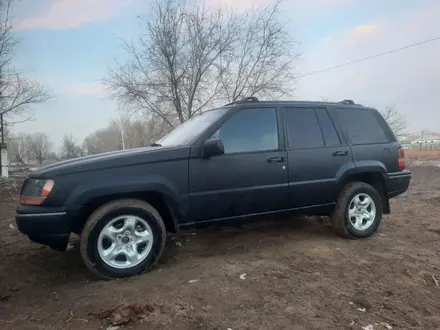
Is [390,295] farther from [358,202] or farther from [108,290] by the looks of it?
[108,290]

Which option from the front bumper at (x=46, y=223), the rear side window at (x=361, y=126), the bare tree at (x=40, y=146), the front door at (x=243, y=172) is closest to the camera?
the front bumper at (x=46, y=223)

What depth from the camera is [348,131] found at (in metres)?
5.18

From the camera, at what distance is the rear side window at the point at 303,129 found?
4.75 meters

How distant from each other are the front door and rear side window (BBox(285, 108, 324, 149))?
201 millimetres

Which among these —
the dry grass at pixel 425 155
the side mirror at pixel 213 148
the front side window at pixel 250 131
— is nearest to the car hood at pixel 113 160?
the side mirror at pixel 213 148

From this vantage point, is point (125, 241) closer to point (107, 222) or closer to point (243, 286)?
point (107, 222)

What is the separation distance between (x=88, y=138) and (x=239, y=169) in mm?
62866

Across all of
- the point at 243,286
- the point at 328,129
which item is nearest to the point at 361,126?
the point at 328,129

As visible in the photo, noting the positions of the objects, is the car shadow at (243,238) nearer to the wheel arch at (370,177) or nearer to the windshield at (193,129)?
the wheel arch at (370,177)

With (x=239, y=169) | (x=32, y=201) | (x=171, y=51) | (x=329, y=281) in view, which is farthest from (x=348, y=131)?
(x=171, y=51)

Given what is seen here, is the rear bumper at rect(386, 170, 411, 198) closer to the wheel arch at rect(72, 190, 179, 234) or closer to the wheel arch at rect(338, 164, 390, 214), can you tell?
the wheel arch at rect(338, 164, 390, 214)

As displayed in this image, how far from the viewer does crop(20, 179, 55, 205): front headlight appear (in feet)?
11.9

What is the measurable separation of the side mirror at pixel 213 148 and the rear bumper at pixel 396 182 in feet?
8.76

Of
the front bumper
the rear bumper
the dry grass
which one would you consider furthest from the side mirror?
the dry grass
